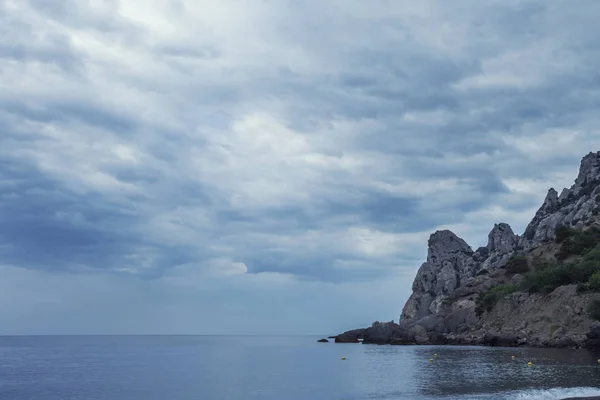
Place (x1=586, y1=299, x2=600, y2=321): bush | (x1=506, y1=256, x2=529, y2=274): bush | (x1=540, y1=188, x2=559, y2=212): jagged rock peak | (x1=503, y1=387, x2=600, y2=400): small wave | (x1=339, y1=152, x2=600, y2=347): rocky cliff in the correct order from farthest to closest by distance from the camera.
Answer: (x1=540, y1=188, x2=559, y2=212): jagged rock peak → (x1=506, y1=256, x2=529, y2=274): bush → (x1=339, y1=152, x2=600, y2=347): rocky cliff → (x1=586, y1=299, x2=600, y2=321): bush → (x1=503, y1=387, x2=600, y2=400): small wave

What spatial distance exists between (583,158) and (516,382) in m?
159

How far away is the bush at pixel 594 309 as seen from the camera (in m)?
100

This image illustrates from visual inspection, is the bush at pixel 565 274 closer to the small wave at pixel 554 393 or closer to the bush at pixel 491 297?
the bush at pixel 491 297

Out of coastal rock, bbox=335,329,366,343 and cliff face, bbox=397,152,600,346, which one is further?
coastal rock, bbox=335,329,366,343

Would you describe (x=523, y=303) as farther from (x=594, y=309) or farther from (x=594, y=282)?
(x=594, y=309)

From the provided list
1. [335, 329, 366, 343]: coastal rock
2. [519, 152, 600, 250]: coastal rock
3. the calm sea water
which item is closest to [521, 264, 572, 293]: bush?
[519, 152, 600, 250]: coastal rock

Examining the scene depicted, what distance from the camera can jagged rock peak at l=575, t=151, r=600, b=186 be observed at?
603ft

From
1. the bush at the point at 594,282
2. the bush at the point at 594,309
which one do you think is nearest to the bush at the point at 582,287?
the bush at the point at 594,282

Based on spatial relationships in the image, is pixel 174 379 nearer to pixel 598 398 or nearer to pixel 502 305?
pixel 598 398

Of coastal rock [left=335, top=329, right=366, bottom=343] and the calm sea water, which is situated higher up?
coastal rock [left=335, top=329, right=366, bottom=343]

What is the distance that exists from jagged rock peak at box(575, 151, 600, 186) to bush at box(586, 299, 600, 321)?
9413cm

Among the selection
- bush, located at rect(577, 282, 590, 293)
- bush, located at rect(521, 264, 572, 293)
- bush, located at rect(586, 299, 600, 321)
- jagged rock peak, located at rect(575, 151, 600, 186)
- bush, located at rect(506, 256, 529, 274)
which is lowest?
bush, located at rect(586, 299, 600, 321)

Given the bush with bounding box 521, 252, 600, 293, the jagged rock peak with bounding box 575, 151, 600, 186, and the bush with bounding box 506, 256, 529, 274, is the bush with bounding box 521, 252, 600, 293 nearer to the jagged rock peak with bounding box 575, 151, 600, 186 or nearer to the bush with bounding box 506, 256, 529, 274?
the bush with bounding box 506, 256, 529, 274

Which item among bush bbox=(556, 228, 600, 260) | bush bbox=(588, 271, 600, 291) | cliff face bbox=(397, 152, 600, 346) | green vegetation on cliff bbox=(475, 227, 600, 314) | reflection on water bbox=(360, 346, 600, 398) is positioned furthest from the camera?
bush bbox=(556, 228, 600, 260)
